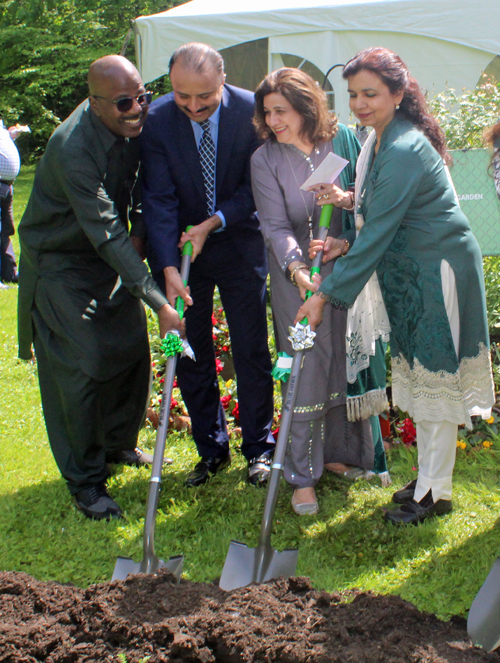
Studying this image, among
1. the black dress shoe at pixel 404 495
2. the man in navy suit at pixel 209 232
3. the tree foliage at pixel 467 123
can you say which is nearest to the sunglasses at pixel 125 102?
the man in navy suit at pixel 209 232

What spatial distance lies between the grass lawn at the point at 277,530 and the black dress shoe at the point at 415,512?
0.04 m

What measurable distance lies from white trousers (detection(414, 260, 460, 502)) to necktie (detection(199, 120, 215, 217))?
4.56 feet

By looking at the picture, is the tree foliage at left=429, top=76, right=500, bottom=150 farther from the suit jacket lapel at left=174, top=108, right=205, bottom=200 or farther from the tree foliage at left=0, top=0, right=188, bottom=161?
the tree foliage at left=0, top=0, right=188, bottom=161

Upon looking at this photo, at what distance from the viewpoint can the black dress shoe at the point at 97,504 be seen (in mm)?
3373

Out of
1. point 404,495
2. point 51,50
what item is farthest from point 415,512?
point 51,50

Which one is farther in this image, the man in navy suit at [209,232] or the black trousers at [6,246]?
the black trousers at [6,246]

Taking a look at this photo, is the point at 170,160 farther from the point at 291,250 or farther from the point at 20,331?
the point at 20,331

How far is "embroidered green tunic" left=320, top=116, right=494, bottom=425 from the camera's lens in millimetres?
2730

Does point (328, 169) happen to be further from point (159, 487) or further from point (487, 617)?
point (487, 617)

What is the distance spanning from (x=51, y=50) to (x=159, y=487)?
21.8 m

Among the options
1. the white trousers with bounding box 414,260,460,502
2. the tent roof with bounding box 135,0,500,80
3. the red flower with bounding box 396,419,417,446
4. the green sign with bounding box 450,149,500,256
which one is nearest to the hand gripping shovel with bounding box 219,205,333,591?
the white trousers with bounding box 414,260,460,502

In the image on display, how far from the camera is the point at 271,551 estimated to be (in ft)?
8.92

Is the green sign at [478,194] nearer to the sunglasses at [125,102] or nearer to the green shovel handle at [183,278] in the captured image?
the green shovel handle at [183,278]

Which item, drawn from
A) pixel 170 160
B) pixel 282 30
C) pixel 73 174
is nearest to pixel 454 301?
pixel 170 160
